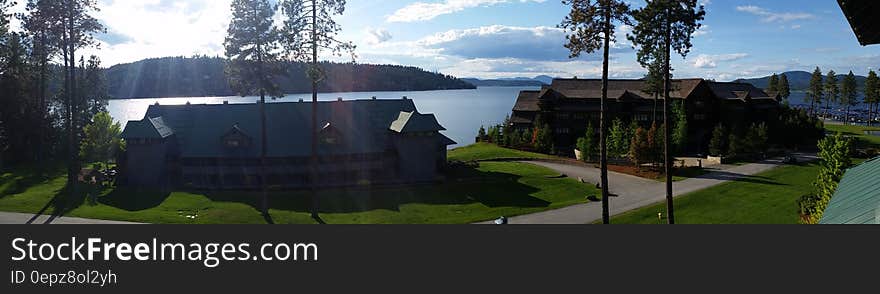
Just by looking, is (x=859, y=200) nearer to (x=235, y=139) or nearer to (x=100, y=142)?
(x=235, y=139)

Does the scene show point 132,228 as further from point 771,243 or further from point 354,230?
point 771,243

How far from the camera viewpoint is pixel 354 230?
11.4 metres

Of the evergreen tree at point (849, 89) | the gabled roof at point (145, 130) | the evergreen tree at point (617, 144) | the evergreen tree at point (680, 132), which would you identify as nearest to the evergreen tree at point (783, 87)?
the evergreen tree at point (849, 89)

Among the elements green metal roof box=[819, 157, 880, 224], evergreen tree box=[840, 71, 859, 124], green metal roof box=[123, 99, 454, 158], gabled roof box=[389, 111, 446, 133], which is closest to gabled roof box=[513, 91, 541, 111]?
green metal roof box=[123, 99, 454, 158]

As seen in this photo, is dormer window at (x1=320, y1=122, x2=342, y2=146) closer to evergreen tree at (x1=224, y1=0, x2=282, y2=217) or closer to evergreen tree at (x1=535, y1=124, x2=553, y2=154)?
evergreen tree at (x1=224, y1=0, x2=282, y2=217)

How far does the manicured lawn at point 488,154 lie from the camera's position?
5911 centimetres

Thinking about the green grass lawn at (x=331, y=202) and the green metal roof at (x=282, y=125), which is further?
the green metal roof at (x=282, y=125)

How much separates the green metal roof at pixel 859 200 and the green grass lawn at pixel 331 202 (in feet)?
60.9

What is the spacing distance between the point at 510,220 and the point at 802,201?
17583mm

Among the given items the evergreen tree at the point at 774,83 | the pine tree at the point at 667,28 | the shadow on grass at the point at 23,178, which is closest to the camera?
the pine tree at the point at 667,28

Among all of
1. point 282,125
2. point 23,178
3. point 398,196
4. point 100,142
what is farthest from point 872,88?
point 23,178

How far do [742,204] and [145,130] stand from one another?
139 feet

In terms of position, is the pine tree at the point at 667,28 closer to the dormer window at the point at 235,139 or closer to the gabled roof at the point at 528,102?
the dormer window at the point at 235,139

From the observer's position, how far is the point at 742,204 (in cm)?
3591
